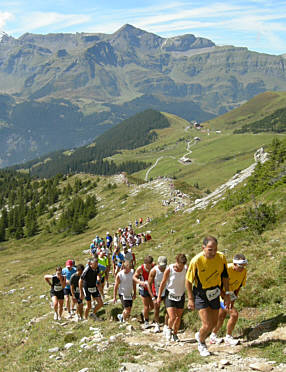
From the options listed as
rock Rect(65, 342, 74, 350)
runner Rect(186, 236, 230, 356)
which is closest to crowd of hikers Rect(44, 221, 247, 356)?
runner Rect(186, 236, 230, 356)

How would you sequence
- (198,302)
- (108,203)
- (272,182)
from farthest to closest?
(108,203), (272,182), (198,302)

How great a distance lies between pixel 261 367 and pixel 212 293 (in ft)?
7.46

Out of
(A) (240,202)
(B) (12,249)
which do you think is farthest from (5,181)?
(A) (240,202)

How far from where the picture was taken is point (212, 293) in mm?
9844

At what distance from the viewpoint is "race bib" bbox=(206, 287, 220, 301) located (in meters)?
9.78

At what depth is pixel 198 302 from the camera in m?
9.86

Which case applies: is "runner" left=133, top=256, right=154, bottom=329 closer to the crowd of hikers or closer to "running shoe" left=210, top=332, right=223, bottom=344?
the crowd of hikers

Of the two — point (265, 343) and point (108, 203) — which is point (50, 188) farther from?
point (265, 343)

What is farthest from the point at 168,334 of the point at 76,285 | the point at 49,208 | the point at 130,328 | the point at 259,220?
the point at 49,208

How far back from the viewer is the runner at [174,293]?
11367 mm

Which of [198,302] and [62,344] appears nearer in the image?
[198,302]

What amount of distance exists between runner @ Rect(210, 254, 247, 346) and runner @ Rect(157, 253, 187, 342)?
4.42ft

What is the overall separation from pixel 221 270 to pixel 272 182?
27236 mm

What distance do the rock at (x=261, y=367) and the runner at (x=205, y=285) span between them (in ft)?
A: 4.94
